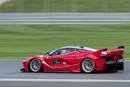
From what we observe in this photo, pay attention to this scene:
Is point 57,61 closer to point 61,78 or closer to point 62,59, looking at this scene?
point 62,59

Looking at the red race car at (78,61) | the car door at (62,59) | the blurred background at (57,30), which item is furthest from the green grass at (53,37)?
the car door at (62,59)

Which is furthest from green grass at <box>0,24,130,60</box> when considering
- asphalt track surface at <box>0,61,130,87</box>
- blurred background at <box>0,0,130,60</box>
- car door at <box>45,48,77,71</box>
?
asphalt track surface at <box>0,61,130,87</box>

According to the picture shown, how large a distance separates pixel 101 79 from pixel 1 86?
8.61ft

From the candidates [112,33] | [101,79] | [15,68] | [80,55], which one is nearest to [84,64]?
[80,55]

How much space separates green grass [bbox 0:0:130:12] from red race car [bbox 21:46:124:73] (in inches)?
952

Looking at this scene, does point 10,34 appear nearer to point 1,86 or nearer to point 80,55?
point 80,55

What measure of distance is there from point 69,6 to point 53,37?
1537 centimetres

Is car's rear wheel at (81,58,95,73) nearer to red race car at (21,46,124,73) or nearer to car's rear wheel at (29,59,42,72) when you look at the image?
red race car at (21,46,124,73)

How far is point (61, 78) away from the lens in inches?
479

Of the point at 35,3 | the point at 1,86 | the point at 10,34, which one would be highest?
the point at 35,3

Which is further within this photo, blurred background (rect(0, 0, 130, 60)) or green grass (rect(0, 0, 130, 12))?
green grass (rect(0, 0, 130, 12))

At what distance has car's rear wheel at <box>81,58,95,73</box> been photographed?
1302 centimetres

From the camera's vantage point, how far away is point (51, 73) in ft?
44.6

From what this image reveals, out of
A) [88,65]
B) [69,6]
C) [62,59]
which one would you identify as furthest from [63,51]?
[69,6]
